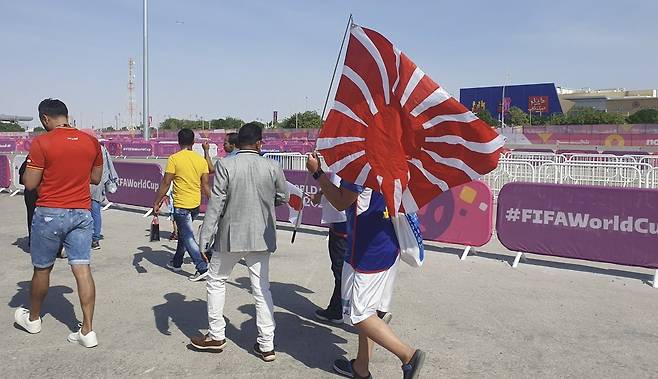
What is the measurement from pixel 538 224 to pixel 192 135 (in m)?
4.63

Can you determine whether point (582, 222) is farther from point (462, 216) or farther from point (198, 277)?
point (198, 277)

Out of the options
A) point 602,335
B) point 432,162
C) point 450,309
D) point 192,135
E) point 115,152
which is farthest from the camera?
point 115,152

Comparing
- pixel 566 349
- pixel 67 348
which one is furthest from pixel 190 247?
pixel 566 349

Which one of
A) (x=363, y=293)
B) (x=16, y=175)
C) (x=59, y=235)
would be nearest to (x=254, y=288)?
(x=363, y=293)

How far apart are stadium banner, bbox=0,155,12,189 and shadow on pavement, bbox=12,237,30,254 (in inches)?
269

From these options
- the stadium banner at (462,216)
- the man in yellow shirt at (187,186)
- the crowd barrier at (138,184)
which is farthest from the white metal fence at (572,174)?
the man in yellow shirt at (187,186)

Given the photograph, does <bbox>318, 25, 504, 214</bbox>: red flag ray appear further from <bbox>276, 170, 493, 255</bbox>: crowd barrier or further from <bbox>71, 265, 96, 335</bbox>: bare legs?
<bbox>276, 170, 493, 255</bbox>: crowd barrier

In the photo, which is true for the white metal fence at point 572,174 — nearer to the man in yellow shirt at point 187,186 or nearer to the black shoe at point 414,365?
the man in yellow shirt at point 187,186

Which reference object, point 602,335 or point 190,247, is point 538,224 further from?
point 190,247

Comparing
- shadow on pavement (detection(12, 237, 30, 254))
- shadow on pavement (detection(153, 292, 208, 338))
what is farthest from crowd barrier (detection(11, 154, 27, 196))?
shadow on pavement (detection(153, 292, 208, 338))

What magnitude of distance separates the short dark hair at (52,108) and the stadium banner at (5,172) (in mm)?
11956

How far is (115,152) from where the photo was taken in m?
32.1

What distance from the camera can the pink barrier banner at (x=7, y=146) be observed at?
117ft

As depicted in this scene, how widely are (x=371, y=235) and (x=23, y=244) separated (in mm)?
6870
